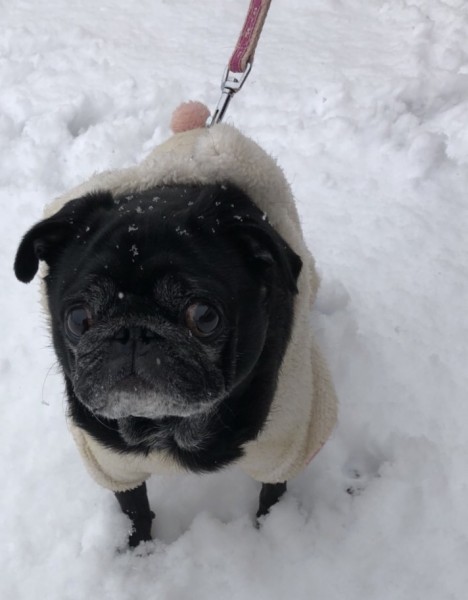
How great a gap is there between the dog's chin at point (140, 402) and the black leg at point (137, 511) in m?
0.73

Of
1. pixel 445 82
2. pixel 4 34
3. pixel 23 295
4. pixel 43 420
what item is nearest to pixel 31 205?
pixel 23 295

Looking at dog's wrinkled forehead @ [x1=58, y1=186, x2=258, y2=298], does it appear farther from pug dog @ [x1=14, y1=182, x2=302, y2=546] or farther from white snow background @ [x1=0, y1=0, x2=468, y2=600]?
white snow background @ [x1=0, y1=0, x2=468, y2=600]

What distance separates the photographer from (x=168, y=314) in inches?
51.4

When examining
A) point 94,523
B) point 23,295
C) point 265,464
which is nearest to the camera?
point 265,464

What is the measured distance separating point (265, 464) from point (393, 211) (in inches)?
64.3

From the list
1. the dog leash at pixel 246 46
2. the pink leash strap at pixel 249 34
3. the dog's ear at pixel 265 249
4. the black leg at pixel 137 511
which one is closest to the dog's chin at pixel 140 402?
the dog's ear at pixel 265 249

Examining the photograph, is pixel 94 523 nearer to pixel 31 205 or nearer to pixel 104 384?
pixel 104 384

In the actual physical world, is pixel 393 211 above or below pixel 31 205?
above

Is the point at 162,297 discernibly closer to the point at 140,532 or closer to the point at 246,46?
the point at 140,532

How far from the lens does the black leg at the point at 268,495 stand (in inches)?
81.8

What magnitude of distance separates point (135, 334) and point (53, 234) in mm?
406

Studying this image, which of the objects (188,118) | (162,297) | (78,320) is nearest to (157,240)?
(162,297)

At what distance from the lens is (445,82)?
133 inches

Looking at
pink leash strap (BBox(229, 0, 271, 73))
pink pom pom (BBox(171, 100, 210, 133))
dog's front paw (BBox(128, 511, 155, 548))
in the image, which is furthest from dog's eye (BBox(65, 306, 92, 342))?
pink leash strap (BBox(229, 0, 271, 73))
